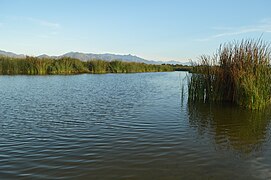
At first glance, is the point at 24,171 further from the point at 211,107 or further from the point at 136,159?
the point at 211,107

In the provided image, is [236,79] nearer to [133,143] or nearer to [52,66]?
[133,143]

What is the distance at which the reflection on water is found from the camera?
6.77 m

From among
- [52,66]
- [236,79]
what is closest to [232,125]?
[236,79]

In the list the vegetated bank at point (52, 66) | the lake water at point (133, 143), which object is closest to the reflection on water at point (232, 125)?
the lake water at point (133, 143)

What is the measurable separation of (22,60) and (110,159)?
120 ft

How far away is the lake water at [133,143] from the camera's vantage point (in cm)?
499

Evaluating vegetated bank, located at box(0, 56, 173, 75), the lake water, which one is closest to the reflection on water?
the lake water

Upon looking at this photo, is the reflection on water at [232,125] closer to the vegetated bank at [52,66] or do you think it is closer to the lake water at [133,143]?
the lake water at [133,143]

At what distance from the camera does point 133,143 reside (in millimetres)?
6762

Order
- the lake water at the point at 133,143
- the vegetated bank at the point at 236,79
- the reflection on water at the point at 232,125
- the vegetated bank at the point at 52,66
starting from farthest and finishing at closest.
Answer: the vegetated bank at the point at 52,66 < the vegetated bank at the point at 236,79 < the reflection on water at the point at 232,125 < the lake water at the point at 133,143

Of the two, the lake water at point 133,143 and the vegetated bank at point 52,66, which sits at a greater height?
the vegetated bank at point 52,66

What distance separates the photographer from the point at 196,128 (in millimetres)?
8500

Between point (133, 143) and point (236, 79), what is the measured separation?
6.95 m

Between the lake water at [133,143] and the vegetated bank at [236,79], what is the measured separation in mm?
906
